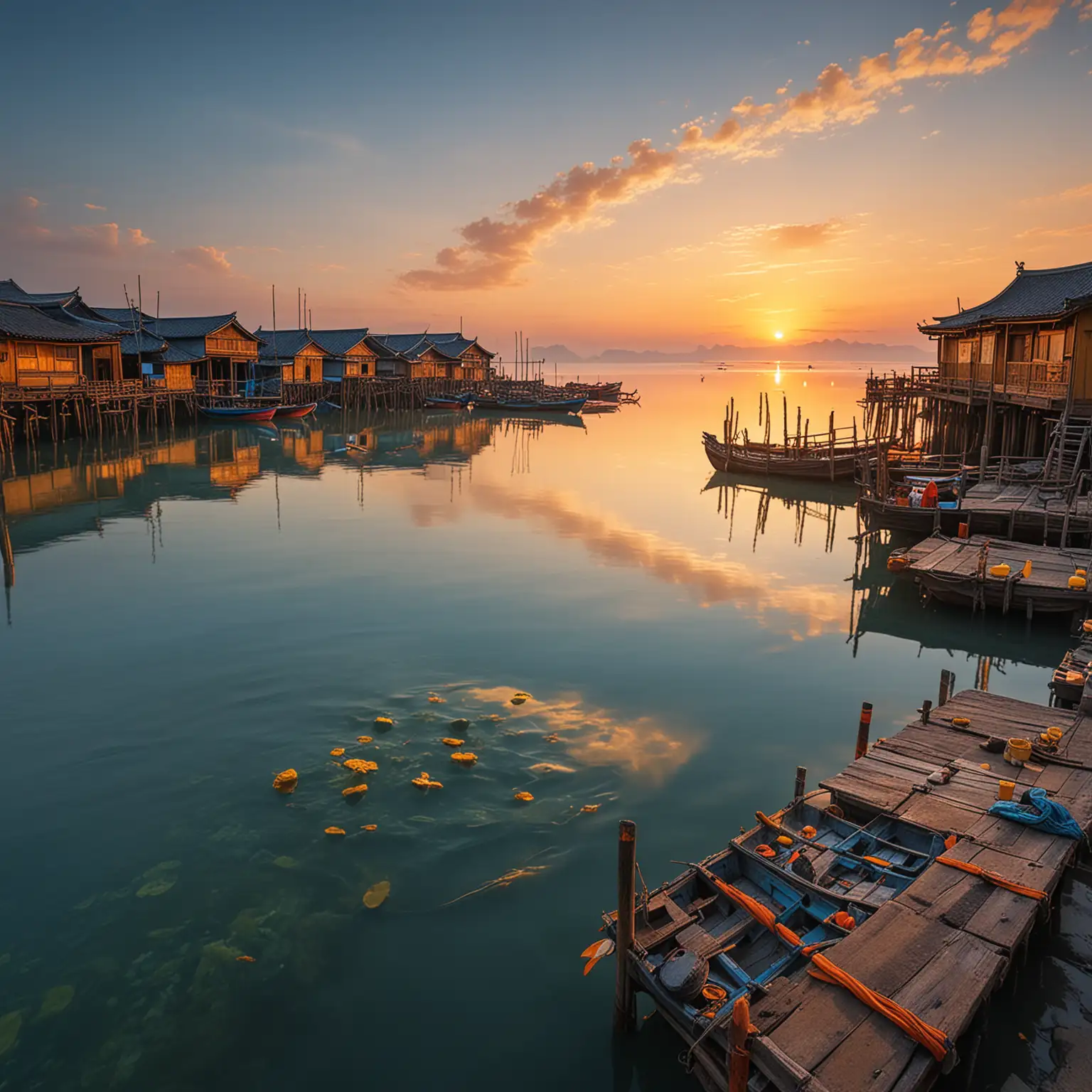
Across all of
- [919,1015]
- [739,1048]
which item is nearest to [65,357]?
[739,1048]

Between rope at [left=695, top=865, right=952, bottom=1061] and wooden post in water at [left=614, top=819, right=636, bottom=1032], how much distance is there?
4.02ft

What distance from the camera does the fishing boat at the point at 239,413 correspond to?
166 ft

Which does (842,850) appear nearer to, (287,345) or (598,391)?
(287,345)

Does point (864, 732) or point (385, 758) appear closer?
point (864, 732)

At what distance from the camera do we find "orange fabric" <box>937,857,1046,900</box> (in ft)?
21.5

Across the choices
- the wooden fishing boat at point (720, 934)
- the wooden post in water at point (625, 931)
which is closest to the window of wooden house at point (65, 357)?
the wooden fishing boat at point (720, 934)

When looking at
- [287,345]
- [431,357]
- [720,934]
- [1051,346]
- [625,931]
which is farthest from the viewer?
[431,357]

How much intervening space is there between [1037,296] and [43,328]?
141ft

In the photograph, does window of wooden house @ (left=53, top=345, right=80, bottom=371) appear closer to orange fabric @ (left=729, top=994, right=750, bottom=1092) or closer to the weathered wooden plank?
orange fabric @ (left=729, top=994, right=750, bottom=1092)

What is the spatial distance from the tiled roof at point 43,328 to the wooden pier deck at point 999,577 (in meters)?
36.9

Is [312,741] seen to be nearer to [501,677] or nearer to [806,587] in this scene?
[501,677]

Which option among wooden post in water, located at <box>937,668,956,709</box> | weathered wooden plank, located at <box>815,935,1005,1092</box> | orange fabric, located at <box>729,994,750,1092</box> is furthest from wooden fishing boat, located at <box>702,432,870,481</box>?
orange fabric, located at <box>729,994,750,1092</box>

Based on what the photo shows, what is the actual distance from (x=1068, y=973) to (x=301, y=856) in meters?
7.39

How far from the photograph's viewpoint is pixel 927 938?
6051 millimetres
